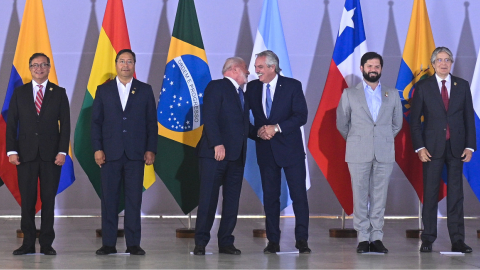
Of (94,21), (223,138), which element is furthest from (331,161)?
(94,21)

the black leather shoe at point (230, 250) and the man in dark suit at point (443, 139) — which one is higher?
the man in dark suit at point (443, 139)

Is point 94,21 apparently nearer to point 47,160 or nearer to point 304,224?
point 47,160

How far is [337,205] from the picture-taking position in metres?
7.13

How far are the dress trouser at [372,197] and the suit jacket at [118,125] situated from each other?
1.58 meters

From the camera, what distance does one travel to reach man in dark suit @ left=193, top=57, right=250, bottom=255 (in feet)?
14.8

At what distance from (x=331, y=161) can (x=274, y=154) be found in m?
1.21

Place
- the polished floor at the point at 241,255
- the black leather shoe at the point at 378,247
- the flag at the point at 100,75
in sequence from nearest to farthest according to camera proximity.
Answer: the polished floor at the point at 241,255
the black leather shoe at the point at 378,247
the flag at the point at 100,75

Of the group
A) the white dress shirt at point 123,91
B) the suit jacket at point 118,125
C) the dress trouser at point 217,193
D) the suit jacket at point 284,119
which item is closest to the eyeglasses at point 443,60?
the suit jacket at point 284,119

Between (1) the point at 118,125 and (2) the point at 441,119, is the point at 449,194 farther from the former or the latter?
(1) the point at 118,125

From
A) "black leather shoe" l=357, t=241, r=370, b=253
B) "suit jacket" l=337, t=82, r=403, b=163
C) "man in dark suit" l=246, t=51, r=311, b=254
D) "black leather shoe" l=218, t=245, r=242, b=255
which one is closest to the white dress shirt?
"man in dark suit" l=246, t=51, r=311, b=254

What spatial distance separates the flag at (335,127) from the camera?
5676mm

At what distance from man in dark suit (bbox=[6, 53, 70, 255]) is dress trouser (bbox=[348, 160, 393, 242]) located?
2.20 m

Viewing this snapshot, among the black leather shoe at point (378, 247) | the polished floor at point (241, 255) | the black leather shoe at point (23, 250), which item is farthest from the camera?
the black leather shoe at point (378, 247)

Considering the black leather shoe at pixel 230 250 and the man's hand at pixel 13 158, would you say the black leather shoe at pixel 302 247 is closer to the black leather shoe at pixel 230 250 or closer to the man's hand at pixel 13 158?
the black leather shoe at pixel 230 250
